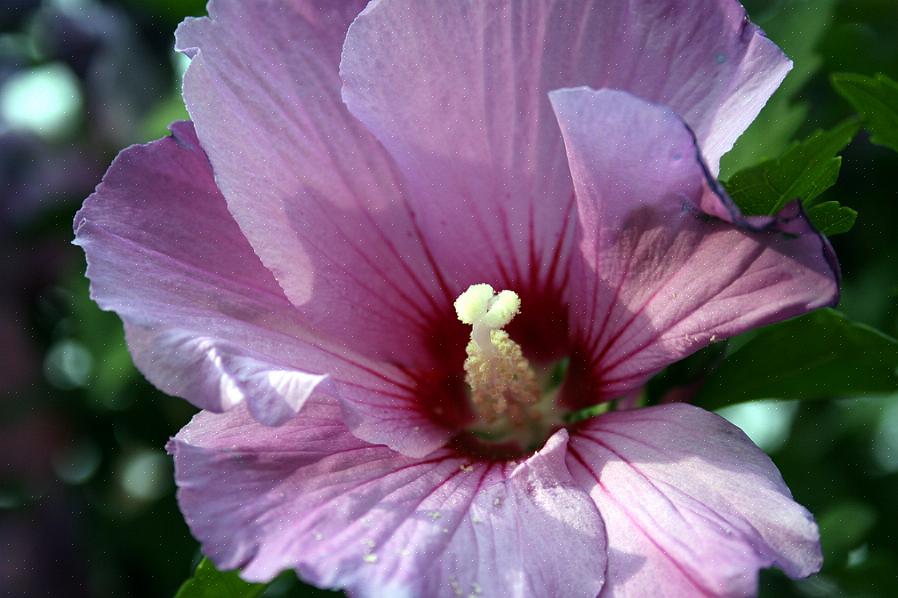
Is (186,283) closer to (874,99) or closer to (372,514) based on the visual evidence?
(372,514)

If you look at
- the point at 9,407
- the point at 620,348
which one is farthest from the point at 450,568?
the point at 9,407

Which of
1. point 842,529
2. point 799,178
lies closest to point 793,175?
point 799,178

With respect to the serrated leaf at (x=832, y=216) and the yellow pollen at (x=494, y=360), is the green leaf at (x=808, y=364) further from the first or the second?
the yellow pollen at (x=494, y=360)

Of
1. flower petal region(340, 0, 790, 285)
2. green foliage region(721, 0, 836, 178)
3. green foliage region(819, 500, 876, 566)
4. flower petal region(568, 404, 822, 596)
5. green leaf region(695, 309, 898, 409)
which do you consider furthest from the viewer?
green foliage region(819, 500, 876, 566)

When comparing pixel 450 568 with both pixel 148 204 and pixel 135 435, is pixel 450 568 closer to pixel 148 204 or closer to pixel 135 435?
pixel 148 204

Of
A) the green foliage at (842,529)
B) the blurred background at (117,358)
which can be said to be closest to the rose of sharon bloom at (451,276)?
the blurred background at (117,358)

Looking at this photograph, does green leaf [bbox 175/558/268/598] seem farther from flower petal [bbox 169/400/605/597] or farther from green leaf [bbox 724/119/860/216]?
green leaf [bbox 724/119/860/216]

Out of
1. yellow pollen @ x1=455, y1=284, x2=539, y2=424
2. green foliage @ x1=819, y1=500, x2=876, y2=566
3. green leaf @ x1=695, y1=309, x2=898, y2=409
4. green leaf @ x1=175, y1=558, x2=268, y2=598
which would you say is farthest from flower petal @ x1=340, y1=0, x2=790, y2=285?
green foliage @ x1=819, y1=500, x2=876, y2=566
